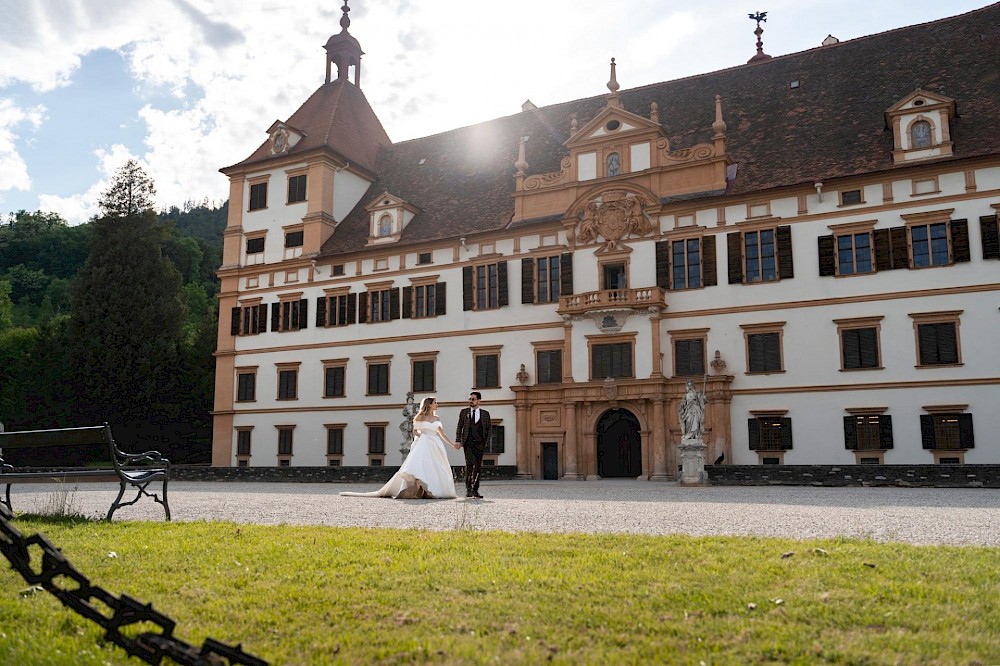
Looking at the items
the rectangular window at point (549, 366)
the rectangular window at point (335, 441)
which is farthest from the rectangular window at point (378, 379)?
the rectangular window at point (549, 366)

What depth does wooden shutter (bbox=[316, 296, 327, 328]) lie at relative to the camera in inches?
1644

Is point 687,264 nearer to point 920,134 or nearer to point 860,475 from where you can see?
point 920,134

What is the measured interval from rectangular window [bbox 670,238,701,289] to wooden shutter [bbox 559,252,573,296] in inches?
164

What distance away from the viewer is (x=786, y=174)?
32.6 m

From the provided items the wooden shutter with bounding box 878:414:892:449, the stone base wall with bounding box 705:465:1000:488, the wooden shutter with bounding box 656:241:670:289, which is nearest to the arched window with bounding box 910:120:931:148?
the wooden shutter with bounding box 656:241:670:289

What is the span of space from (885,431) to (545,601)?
2666 centimetres

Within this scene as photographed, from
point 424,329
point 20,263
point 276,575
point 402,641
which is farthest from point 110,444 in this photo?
point 20,263

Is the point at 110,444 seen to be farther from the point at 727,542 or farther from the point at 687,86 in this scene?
the point at 687,86

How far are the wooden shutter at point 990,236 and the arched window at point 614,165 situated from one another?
1311 centimetres

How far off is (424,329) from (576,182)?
9.40 m

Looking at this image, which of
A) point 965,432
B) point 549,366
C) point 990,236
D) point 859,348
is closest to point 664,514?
point 965,432

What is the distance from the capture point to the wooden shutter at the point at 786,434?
3052 centimetres

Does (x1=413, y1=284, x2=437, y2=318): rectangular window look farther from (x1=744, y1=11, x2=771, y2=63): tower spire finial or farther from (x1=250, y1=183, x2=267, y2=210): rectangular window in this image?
(x1=744, y1=11, x2=771, y2=63): tower spire finial

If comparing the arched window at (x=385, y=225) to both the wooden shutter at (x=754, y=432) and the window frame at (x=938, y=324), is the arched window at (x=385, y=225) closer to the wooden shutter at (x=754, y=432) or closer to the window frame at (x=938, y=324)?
the wooden shutter at (x=754, y=432)
